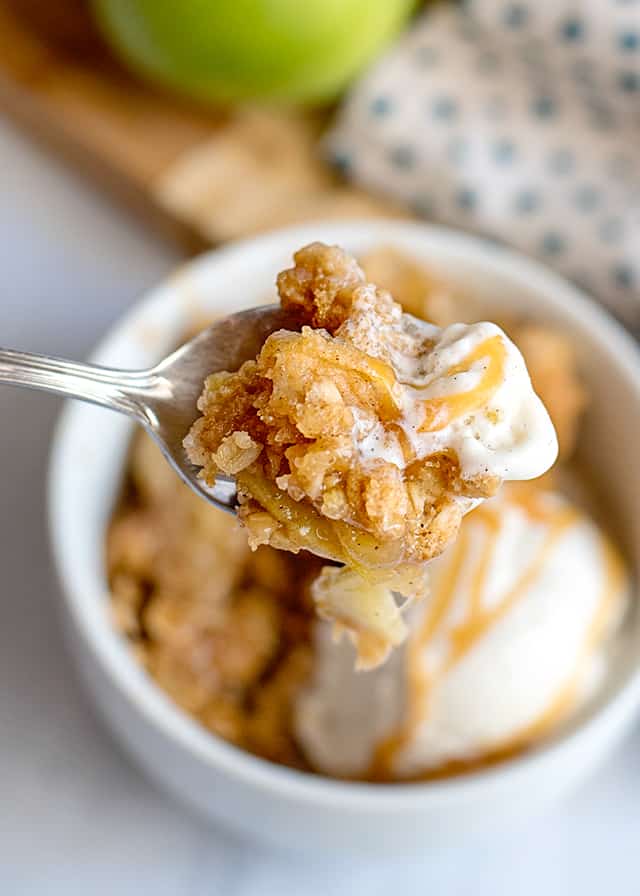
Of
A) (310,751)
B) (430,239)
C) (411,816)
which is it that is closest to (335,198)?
(430,239)

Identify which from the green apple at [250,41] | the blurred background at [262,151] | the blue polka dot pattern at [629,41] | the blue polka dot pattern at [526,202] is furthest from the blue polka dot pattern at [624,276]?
the green apple at [250,41]

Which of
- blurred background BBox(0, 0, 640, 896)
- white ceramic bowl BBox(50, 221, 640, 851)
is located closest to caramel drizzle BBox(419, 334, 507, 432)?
white ceramic bowl BBox(50, 221, 640, 851)

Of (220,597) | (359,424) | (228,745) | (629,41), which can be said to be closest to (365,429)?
(359,424)

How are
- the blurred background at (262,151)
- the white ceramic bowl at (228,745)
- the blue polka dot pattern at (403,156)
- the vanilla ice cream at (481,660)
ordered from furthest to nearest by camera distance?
the blue polka dot pattern at (403,156)
the blurred background at (262,151)
the vanilla ice cream at (481,660)
the white ceramic bowl at (228,745)

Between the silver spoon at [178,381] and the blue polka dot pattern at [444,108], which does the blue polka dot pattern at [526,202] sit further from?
the silver spoon at [178,381]

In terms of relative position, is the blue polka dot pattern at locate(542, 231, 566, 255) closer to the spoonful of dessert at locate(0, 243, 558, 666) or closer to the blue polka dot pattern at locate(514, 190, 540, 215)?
the blue polka dot pattern at locate(514, 190, 540, 215)
